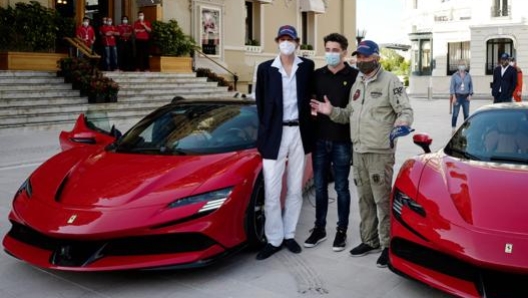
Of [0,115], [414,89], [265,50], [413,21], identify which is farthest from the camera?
[413,21]

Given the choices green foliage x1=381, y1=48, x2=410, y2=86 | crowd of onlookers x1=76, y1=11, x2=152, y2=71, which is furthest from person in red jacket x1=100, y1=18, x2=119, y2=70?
green foliage x1=381, y1=48, x2=410, y2=86

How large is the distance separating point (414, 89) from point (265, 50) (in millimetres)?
22062

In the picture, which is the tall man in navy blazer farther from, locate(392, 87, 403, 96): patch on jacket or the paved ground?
locate(392, 87, 403, 96): patch on jacket

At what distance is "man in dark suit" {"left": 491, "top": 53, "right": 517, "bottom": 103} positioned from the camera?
1198 centimetres

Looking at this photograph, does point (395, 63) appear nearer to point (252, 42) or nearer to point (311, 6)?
point (311, 6)

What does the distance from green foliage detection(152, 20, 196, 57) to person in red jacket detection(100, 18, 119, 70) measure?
1354 mm

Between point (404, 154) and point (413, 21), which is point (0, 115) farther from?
point (413, 21)

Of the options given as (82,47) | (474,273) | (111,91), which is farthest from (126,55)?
(474,273)

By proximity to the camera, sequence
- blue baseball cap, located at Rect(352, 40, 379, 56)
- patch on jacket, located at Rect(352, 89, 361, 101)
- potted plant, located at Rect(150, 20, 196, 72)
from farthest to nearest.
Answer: potted plant, located at Rect(150, 20, 196, 72) < patch on jacket, located at Rect(352, 89, 361, 101) < blue baseball cap, located at Rect(352, 40, 379, 56)

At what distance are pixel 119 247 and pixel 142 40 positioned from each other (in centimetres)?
1446

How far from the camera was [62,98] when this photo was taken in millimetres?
13430

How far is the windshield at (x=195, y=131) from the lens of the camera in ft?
15.6

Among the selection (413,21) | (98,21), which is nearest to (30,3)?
(98,21)

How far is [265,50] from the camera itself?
23750 mm
